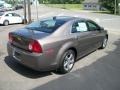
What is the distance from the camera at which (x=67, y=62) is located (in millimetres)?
6840

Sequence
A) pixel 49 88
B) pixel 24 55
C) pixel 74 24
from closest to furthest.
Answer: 1. pixel 49 88
2. pixel 24 55
3. pixel 74 24

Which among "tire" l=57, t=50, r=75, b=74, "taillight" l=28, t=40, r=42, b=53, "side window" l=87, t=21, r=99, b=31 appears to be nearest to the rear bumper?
"taillight" l=28, t=40, r=42, b=53

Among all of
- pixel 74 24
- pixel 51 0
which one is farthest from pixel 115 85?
pixel 51 0

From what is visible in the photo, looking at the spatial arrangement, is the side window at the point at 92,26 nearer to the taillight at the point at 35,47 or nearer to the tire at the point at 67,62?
the tire at the point at 67,62

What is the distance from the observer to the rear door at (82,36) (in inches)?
285

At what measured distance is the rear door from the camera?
7238mm

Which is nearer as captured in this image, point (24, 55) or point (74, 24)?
point (24, 55)

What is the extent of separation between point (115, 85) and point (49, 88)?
1742 mm

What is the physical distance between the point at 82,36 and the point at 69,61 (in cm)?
101

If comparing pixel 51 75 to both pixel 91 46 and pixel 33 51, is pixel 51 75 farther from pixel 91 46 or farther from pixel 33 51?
pixel 91 46

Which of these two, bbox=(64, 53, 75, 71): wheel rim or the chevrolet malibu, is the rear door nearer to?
the chevrolet malibu

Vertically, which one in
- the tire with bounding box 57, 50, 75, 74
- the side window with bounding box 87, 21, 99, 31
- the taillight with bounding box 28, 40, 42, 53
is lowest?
the tire with bounding box 57, 50, 75, 74

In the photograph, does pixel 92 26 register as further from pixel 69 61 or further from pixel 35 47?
pixel 35 47

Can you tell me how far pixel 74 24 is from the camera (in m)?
7.25
